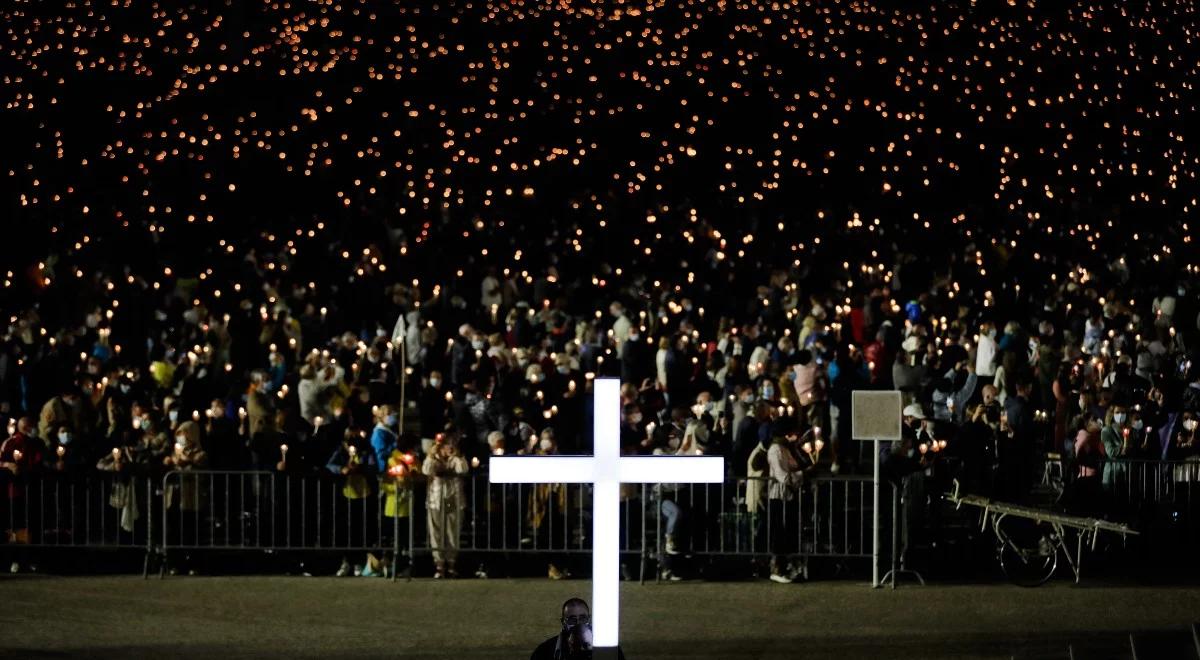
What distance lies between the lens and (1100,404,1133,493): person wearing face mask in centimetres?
1830

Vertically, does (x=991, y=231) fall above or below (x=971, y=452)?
above

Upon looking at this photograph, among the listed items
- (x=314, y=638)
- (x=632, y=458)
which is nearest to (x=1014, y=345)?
(x=314, y=638)

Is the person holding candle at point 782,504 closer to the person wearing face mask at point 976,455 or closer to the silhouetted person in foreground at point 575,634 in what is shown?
the person wearing face mask at point 976,455

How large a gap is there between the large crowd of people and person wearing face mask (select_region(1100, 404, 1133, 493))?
0.14 ft

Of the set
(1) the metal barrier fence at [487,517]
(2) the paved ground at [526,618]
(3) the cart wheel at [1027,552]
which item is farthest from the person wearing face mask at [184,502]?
(3) the cart wheel at [1027,552]

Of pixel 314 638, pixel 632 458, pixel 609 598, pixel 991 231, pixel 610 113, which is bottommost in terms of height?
pixel 314 638

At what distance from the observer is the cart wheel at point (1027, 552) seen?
1681cm

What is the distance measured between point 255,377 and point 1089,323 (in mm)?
9945

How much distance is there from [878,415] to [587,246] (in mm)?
11955

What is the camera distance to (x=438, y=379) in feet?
70.2

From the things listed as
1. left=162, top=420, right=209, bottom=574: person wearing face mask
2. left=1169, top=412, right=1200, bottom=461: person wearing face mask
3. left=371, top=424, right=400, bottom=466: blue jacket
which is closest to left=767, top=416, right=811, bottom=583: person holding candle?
left=371, top=424, right=400, bottom=466: blue jacket

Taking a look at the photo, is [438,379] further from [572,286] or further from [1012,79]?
[1012,79]

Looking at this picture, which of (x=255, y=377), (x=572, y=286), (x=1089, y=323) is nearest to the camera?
(x=255, y=377)

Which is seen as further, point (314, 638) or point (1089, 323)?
point (1089, 323)
